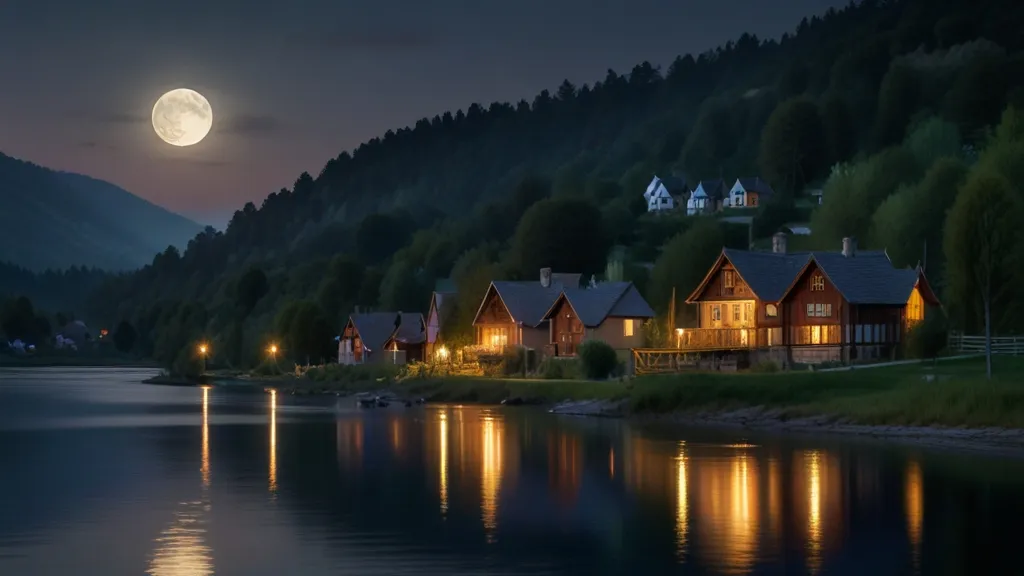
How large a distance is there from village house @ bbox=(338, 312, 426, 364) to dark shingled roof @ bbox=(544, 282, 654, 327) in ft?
113

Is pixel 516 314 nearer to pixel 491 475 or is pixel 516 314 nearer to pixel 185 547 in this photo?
pixel 491 475

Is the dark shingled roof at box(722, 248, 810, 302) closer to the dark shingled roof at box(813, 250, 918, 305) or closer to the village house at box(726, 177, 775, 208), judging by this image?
the dark shingled roof at box(813, 250, 918, 305)

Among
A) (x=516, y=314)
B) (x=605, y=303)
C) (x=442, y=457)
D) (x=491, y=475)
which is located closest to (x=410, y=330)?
(x=516, y=314)

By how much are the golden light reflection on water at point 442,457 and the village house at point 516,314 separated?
29.2 meters

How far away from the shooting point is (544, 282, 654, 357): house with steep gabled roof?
349ft

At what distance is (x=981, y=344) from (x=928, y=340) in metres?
4.14

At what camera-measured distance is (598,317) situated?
106062 millimetres

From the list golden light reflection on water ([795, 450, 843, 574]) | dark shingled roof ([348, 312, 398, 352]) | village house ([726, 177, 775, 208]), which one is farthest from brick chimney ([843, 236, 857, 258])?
village house ([726, 177, 775, 208])

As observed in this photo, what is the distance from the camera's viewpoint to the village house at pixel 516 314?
112 m

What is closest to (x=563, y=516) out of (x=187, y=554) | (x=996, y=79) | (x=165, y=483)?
(x=187, y=554)

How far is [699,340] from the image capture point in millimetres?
95250

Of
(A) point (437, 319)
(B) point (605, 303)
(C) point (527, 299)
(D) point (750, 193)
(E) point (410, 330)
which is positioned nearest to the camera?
(B) point (605, 303)

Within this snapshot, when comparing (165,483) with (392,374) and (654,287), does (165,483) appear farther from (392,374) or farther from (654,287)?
(654,287)

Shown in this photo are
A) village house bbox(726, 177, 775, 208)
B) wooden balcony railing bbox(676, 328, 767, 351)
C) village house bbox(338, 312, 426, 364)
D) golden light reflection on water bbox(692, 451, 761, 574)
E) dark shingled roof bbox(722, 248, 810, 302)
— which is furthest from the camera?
village house bbox(726, 177, 775, 208)
